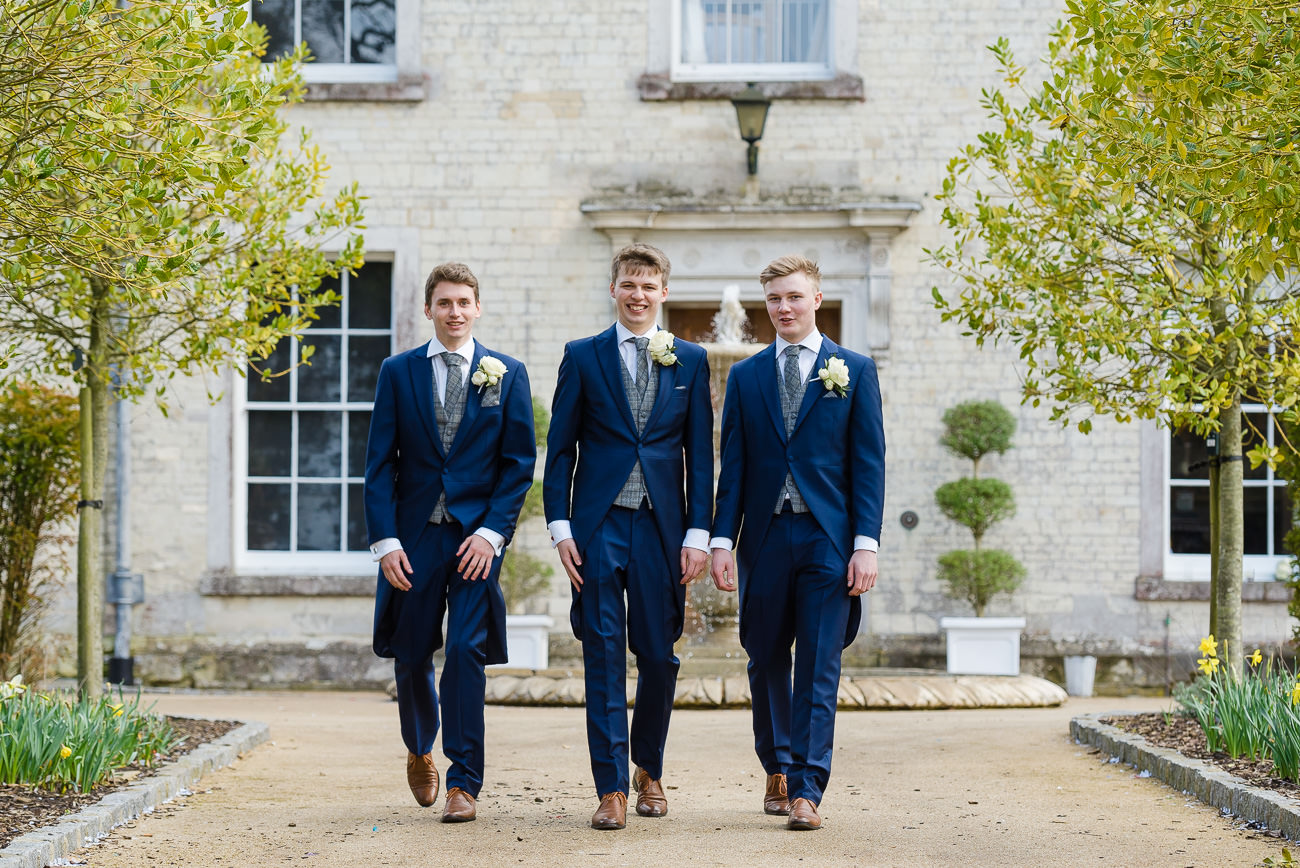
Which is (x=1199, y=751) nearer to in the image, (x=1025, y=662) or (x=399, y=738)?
(x=399, y=738)

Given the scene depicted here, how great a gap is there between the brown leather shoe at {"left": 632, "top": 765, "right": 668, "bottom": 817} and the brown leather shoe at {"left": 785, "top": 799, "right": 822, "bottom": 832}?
461 millimetres

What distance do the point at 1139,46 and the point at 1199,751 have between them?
293cm

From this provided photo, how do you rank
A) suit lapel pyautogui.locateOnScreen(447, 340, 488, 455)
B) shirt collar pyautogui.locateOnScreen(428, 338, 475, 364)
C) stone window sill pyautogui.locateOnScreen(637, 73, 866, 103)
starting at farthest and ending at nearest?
stone window sill pyautogui.locateOnScreen(637, 73, 866, 103) → shirt collar pyautogui.locateOnScreen(428, 338, 475, 364) → suit lapel pyautogui.locateOnScreen(447, 340, 488, 455)

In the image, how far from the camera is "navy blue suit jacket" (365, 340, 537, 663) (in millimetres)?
4812

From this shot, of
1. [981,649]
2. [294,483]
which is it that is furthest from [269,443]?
[981,649]

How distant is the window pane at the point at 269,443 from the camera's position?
1085 cm

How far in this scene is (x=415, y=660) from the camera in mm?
4855

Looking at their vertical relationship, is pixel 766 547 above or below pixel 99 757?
above

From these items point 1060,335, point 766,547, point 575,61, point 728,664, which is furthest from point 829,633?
point 575,61

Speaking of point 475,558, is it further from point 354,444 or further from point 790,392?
point 354,444

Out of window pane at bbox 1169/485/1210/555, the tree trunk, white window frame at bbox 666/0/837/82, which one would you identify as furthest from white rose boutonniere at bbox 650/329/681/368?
window pane at bbox 1169/485/1210/555

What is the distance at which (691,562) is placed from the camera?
185 inches

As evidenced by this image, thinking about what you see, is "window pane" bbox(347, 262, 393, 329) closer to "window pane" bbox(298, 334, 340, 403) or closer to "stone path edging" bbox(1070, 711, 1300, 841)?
"window pane" bbox(298, 334, 340, 403)

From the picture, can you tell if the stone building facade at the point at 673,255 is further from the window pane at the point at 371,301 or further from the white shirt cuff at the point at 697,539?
the white shirt cuff at the point at 697,539
